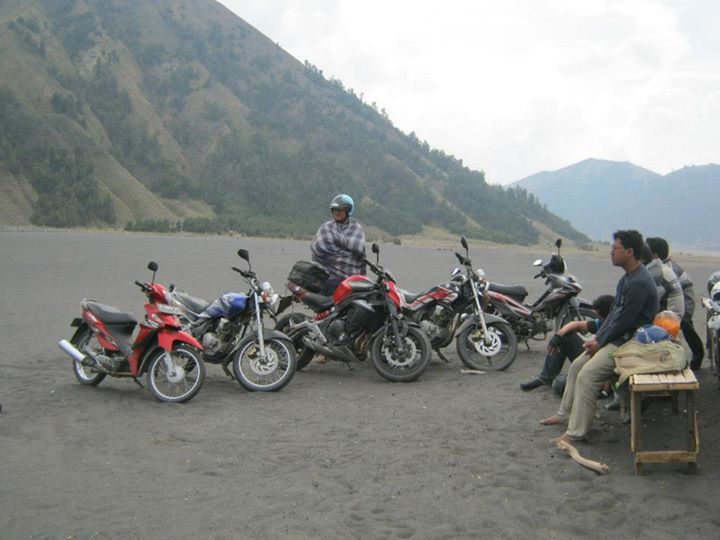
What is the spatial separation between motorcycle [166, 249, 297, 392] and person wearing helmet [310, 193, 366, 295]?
1167 mm

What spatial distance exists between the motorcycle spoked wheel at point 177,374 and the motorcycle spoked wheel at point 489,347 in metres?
3.08

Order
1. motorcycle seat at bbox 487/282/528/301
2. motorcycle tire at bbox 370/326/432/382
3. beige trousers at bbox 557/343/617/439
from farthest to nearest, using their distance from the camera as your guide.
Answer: motorcycle seat at bbox 487/282/528/301 → motorcycle tire at bbox 370/326/432/382 → beige trousers at bbox 557/343/617/439

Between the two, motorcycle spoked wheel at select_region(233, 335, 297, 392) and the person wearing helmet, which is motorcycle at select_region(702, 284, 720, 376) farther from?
motorcycle spoked wheel at select_region(233, 335, 297, 392)

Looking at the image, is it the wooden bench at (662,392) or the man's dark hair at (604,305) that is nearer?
the wooden bench at (662,392)

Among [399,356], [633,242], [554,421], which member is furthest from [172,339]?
[633,242]

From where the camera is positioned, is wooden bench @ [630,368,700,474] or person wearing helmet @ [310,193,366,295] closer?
wooden bench @ [630,368,700,474]

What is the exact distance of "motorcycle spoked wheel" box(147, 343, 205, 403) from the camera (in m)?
7.49

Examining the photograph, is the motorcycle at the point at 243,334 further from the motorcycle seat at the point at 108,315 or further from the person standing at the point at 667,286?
the person standing at the point at 667,286

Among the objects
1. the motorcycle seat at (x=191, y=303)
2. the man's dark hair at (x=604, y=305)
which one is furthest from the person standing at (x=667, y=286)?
the motorcycle seat at (x=191, y=303)

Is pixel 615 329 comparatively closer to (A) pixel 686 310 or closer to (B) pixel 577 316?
(A) pixel 686 310

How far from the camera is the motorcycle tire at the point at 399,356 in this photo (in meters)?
8.40

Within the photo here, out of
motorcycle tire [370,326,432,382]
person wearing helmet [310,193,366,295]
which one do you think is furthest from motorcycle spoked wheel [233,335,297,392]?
person wearing helmet [310,193,366,295]

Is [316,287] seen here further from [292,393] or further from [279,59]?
[279,59]

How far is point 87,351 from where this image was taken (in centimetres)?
820
